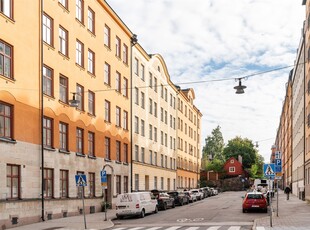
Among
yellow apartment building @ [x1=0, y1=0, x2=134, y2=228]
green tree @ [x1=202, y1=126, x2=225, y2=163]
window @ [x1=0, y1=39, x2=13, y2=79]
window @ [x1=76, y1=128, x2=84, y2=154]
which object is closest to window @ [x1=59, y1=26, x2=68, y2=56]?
yellow apartment building @ [x1=0, y1=0, x2=134, y2=228]

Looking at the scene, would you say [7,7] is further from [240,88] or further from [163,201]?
[163,201]

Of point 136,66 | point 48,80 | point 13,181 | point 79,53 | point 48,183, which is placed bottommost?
point 48,183

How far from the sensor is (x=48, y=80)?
27547 mm

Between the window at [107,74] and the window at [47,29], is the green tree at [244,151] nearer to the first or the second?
the window at [107,74]

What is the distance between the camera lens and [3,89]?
2245 cm

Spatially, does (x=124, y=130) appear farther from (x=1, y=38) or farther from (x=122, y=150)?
(x=1, y=38)

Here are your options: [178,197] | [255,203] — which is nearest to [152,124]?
[178,197]

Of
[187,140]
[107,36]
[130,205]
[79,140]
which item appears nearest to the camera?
[130,205]

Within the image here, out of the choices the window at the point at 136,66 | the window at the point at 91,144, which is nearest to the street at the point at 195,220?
the window at the point at 91,144

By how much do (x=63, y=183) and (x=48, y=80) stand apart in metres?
6.48

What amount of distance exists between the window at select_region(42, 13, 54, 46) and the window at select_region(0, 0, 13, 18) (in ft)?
11.2

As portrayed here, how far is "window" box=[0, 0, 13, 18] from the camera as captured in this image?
22.8m

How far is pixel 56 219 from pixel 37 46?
9859mm

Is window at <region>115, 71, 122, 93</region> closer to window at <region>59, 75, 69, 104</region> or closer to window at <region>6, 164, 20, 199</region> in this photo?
window at <region>59, 75, 69, 104</region>
